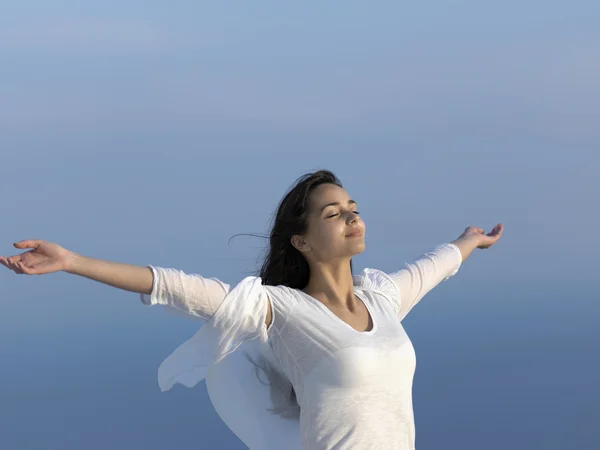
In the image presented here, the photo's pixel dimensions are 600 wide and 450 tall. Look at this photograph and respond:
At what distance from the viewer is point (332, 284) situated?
11.9ft

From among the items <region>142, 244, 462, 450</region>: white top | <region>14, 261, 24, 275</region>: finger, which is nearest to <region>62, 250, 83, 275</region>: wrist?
<region>14, 261, 24, 275</region>: finger

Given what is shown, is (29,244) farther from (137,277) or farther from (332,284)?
(332,284)

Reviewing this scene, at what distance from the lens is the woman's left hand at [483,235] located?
4477mm

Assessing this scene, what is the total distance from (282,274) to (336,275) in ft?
0.74

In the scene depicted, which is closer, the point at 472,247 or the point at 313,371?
the point at 313,371

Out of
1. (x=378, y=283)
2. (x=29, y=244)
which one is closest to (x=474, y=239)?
(x=378, y=283)

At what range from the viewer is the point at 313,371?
3467mm

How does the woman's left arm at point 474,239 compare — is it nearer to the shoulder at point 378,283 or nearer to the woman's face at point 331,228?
the shoulder at point 378,283

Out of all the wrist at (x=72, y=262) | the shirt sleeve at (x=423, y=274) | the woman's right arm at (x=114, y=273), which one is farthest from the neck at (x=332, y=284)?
the wrist at (x=72, y=262)

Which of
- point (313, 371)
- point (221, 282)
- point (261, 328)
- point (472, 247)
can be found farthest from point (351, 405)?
point (472, 247)

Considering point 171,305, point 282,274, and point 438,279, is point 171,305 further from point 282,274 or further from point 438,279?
point 438,279

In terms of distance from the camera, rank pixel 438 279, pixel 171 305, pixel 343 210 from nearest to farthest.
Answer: pixel 171 305
pixel 343 210
pixel 438 279

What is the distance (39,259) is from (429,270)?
175 cm

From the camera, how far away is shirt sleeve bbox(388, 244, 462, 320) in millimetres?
3982
